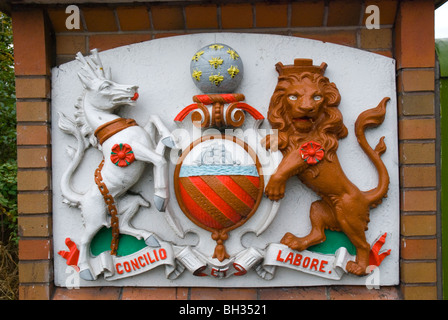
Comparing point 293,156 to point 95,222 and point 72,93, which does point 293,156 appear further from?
point 72,93

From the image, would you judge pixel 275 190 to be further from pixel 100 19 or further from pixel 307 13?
pixel 100 19

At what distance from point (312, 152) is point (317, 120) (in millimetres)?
179

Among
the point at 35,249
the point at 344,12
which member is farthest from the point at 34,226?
the point at 344,12

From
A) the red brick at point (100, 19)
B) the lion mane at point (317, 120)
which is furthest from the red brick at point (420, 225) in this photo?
the red brick at point (100, 19)

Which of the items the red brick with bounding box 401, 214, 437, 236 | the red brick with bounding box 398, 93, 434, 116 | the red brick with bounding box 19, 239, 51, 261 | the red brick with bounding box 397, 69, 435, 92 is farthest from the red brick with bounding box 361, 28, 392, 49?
the red brick with bounding box 19, 239, 51, 261

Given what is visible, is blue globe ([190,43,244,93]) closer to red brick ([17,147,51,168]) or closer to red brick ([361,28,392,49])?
red brick ([361,28,392,49])

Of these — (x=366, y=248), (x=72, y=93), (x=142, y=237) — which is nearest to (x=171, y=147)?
(x=142, y=237)

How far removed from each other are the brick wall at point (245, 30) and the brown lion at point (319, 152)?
0.58 ft

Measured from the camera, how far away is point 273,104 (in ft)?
6.82

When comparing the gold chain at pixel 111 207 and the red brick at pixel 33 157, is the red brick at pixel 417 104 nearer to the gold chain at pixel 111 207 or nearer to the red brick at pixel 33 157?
the gold chain at pixel 111 207

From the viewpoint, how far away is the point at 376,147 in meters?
2.08

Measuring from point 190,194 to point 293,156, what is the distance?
522mm

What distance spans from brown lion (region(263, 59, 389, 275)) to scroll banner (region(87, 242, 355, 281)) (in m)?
0.06

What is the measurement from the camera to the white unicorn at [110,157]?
2008 millimetres
